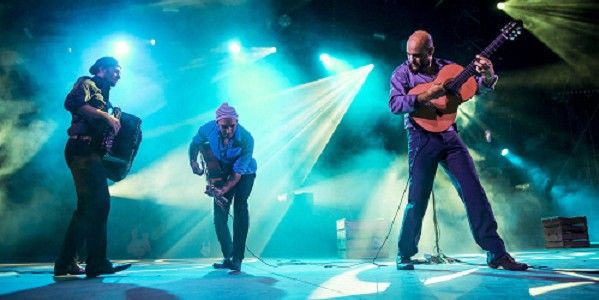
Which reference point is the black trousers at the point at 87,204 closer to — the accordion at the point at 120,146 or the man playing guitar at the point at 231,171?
the accordion at the point at 120,146

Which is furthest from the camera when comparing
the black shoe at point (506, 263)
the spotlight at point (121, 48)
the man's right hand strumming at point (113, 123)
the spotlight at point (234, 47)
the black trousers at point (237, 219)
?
the spotlight at point (234, 47)

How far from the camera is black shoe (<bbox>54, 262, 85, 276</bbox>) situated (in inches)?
159

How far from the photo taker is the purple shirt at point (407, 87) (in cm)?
377

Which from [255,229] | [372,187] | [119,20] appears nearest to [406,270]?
[255,229]

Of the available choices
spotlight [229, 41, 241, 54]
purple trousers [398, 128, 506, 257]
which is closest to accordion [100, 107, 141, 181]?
purple trousers [398, 128, 506, 257]

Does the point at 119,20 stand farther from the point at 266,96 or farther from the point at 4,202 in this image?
the point at 4,202

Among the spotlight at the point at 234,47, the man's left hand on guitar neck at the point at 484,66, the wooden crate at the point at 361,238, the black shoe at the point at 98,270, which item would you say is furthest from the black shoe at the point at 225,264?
the spotlight at the point at 234,47

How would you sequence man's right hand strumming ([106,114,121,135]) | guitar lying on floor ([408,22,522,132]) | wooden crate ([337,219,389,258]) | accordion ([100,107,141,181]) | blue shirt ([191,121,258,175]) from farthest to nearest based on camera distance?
wooden crate ([337,219,389,258]) < blue shirt ([191,121,258,175]) < accordion ([100,107,141,181]) < man's right hand strumming ([106,114,121,135]) < guitar lying on floor ([408,22,522,132])

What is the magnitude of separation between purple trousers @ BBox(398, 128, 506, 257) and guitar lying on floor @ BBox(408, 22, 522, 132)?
4.5 inches

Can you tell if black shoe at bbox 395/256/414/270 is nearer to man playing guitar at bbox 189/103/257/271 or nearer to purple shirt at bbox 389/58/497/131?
purple shirt at bbox 389/58/497/131

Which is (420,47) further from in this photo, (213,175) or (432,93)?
(213,175)

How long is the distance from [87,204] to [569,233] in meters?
9.78

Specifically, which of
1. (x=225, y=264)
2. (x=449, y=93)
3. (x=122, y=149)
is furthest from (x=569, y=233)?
(x=122, y=149)

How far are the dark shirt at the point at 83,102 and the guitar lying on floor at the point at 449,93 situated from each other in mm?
3213
